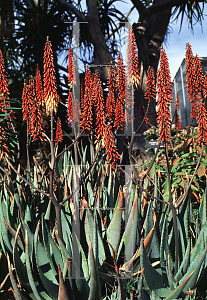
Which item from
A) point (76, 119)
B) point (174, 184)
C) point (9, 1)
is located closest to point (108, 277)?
point (76, 119)

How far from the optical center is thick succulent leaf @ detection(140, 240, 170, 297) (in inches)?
29.8

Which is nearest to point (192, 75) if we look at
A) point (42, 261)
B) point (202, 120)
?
point (202, 120)

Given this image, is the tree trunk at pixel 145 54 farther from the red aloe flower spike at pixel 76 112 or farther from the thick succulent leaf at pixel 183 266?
the thick succulent leaf at pixel 183 266

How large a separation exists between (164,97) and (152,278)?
0.59 m

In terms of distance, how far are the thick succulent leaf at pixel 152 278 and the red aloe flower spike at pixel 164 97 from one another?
38 cm

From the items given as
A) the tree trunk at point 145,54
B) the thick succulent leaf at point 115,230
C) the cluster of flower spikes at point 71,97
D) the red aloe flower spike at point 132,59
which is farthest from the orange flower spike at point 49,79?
the tree trunk at point 145,54

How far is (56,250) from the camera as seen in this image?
0.90 meters

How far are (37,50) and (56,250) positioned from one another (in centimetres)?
356

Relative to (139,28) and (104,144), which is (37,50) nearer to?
(139,28)

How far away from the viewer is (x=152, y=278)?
0.80 m

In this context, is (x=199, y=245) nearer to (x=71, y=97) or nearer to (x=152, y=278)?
(x=152, y=278)

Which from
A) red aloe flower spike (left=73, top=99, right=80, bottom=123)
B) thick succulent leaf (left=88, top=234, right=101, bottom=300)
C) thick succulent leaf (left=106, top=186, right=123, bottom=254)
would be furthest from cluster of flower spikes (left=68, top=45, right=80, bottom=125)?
thick succulent leaf (left=88, top=234, right=101, bottom=300)

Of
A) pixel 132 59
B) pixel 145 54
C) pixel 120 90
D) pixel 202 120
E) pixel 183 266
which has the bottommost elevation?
pixel 183 266

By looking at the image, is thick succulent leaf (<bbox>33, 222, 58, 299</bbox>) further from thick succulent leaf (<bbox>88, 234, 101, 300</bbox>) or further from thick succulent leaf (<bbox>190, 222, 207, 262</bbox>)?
thick succulent leaf (<bbox>190, 222, 207, 262</bbox>)
